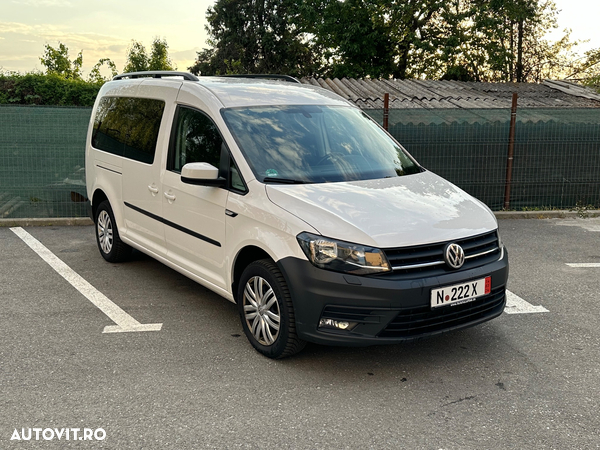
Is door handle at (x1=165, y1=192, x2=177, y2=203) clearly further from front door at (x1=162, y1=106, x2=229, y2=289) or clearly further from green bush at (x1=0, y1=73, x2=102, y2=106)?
green bush at (x1=0, y1=73, x2=102, y2=106)

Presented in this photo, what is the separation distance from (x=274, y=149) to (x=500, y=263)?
1864mm

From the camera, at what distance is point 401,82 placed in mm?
18922

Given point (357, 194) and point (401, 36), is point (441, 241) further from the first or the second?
point (401, 36)

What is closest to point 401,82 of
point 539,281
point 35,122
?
point 35,122

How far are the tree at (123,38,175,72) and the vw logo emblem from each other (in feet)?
155

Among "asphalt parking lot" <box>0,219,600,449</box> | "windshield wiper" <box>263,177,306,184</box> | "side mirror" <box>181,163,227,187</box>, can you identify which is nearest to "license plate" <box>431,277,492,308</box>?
"asphalt parking lot" <box>0,219,600,449</box>

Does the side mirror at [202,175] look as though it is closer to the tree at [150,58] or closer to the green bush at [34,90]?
the green bush at [34,90]

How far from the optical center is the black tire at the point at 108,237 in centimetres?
683

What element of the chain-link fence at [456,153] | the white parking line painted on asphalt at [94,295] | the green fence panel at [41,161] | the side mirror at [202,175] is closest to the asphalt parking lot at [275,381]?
the white parking line painted on asphalt at [94,295]

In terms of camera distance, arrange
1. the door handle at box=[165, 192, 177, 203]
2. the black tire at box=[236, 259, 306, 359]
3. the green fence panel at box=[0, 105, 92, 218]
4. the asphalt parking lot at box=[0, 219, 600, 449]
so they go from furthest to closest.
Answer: the green fence panel at box=[0, 105, 92, 218] < the door handle at box=[165, 192, 177, 203] < the black tire at box=[236, 259, 306, 359] < the asphalt parking lot at box=[0, 219, 600, 449]

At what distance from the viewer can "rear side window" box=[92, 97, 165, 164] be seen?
5824 mm

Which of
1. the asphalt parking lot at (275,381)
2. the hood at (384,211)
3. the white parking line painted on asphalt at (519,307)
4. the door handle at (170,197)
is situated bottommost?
the asphalt parking lot at (275,381)

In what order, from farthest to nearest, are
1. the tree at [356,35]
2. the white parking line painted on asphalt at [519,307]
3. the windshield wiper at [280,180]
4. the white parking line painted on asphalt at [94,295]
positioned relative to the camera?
the tree at [356,35], the white parking line painted on asphalt at [519,307], the white parking line painted on asphalt at [94,295], the windshield wiper at [280,180]

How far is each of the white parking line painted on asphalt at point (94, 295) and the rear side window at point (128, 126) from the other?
4.44ft
